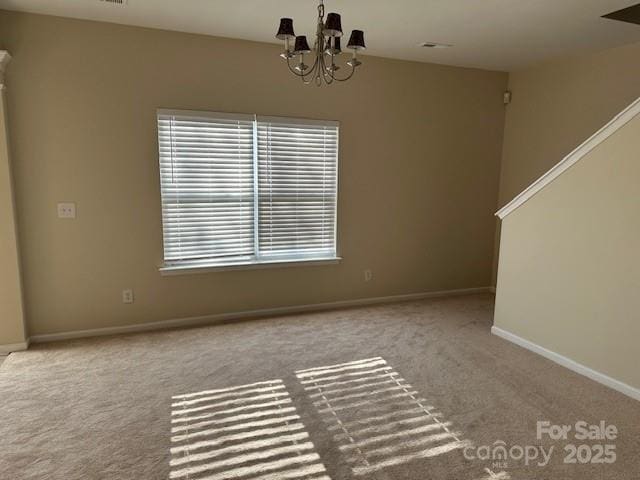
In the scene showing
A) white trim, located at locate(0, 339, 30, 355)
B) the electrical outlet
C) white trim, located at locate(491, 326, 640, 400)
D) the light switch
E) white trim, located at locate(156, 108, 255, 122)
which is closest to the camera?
white trim, located at locate(491, 326, 640, 400)

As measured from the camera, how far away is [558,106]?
438 cm

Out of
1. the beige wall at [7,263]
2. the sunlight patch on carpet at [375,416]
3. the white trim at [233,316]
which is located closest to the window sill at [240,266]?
the white trim at [233,316]

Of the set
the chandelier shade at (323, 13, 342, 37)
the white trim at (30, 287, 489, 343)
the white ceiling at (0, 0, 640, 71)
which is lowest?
the white trim at (30, 287, 489, 343)

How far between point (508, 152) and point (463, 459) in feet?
12.8

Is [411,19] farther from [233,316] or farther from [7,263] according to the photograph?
[7,263]

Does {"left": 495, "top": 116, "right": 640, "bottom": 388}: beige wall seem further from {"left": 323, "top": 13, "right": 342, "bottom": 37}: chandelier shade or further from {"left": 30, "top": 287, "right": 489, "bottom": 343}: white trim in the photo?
{"left": 323, "top": 13, "right": 342, "bottom": 37}: chandelier shade

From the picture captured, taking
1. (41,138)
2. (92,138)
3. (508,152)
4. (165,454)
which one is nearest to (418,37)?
(508,152)

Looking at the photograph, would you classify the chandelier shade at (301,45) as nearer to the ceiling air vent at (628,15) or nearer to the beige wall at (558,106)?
the ceiling air vent at (628,15)

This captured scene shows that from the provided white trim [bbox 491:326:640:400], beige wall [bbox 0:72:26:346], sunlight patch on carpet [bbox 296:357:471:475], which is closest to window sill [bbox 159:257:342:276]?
beige wall [bbox 0:72:26:346]

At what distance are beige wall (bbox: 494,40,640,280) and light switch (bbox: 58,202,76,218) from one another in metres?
4.60

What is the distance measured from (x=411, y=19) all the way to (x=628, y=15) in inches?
62.8

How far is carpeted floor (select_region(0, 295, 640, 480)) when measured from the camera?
2.07m

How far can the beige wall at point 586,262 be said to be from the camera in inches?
107

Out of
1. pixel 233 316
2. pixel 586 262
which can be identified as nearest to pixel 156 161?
pixel 233 316
